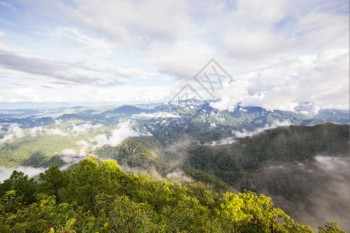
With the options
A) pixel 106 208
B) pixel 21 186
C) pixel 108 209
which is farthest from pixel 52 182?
pixel 108 209

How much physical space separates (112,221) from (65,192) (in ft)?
95.9

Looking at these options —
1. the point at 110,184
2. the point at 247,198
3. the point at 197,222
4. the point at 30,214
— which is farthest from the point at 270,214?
the point at 30,214

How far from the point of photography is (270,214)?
53438mm

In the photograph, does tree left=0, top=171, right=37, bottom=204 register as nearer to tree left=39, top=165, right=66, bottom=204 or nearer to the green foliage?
the green foliage

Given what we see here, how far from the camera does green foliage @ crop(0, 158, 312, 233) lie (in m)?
15.3

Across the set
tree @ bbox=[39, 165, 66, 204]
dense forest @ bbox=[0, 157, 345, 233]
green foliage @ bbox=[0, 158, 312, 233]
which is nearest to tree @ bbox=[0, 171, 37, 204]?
dense forest @ bbox=[0, 157, 345, 233]

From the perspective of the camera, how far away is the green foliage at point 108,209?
15266mm

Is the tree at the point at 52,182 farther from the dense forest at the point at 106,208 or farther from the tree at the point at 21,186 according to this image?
the tree at the point at 21,186

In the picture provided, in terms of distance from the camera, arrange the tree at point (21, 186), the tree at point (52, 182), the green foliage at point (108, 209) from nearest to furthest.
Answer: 1. the green foliage at point (108, 209)
2. the tree at point (21, 186)
3. the tree at point (52, 182)

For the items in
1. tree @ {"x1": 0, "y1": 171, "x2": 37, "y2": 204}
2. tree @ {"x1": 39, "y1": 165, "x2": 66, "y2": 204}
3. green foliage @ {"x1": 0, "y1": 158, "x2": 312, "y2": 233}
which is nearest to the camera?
green foliage @ {"x1": 0, "y1": 158, "x2": 312, "y2": 233}

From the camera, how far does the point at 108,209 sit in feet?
71.2

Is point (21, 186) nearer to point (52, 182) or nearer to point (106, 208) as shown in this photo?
point (52, 182)

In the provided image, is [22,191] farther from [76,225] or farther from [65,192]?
[76,225]

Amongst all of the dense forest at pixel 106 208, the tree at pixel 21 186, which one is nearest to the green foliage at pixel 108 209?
the dense forest at pixel 106 208
